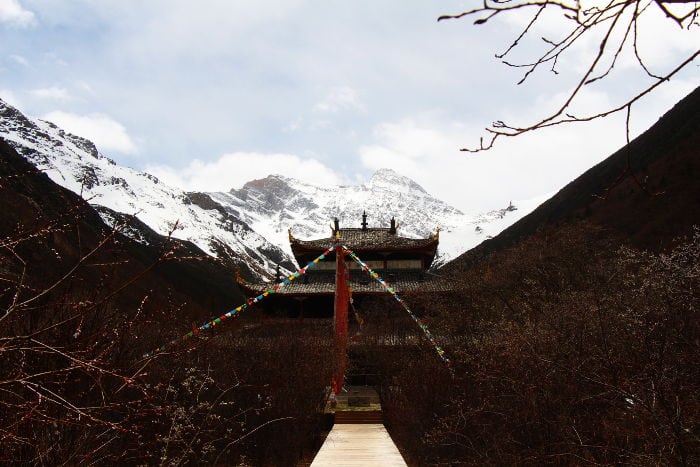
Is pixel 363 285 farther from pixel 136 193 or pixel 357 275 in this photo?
pixel 136 193

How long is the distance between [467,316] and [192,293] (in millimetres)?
47014

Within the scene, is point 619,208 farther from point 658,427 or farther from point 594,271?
point 658,427

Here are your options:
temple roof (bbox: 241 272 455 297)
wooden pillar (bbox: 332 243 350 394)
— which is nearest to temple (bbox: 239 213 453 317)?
temple roof (bbox: 241 272 455 297)

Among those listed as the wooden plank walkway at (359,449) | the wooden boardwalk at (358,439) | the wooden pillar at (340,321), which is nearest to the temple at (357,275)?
the wooden pillar at (340,321)

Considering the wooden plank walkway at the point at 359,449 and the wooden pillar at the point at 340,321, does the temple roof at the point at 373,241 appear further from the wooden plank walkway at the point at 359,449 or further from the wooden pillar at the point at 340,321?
the wooden plank walkway at the point at 359,449

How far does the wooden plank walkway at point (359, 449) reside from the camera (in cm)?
684

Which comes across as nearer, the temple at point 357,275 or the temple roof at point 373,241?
the temple at point 357,275

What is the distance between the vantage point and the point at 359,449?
7.83 m

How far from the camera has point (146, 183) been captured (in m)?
142

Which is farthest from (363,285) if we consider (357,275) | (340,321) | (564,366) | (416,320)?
(564,366)

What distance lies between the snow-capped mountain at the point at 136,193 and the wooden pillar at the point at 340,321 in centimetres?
8198

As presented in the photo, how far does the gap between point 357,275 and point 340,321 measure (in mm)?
11720

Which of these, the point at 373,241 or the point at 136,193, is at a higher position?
the point at 136,193

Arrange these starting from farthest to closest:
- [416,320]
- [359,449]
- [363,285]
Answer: [363,285] → [416,320] → [359,449]
